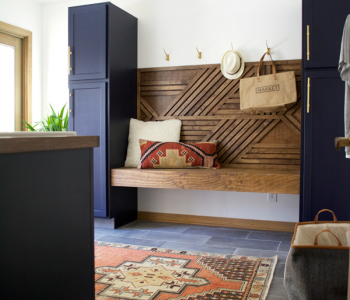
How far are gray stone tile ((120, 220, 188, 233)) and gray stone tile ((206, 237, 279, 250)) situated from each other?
48 cm

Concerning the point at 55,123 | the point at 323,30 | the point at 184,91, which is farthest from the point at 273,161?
the point at 55,123

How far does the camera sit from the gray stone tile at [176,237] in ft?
10.5

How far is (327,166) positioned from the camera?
2852mm

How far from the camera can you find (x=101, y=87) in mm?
3535

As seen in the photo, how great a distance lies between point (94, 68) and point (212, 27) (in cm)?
128

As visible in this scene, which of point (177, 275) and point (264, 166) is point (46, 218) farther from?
point (264, 166)

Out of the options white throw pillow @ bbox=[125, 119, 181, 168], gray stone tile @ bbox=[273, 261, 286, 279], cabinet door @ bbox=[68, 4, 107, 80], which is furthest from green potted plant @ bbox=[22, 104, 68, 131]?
gray stone tile @ bbox=[273, 261, 286, 279]

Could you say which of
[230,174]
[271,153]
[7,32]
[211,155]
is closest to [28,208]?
[230,174]

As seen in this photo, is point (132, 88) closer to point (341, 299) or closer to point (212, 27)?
point (212, 27)

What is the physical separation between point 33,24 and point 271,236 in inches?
145

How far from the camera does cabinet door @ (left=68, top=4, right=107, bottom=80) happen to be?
3.51m

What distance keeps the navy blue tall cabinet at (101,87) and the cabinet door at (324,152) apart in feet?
5.89

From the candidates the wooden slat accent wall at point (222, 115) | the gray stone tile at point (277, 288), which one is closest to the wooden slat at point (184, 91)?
the wooden slat accent wall at point (222, 115)

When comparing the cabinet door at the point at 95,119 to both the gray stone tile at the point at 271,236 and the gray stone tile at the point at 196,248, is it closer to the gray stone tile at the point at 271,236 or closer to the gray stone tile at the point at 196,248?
the gray stone tile at the point at 196,248
